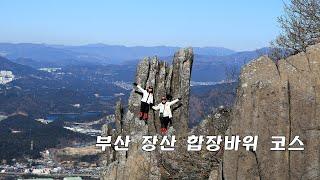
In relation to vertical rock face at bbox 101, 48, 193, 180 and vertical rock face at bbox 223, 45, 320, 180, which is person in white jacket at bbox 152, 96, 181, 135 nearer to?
vertical rock face at bbox 101, 48, 193, 180

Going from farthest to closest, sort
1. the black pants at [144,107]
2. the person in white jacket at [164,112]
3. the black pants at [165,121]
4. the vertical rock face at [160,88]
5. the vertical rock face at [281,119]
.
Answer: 1. the vertical rock face at [160,88]
2. the black pants at [144,107]
3. the black pants at [165,121]
4. the person in white jacket at [164,112]
5. the vertical rock face at [281,119]

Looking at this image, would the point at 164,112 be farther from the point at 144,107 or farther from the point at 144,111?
the point at 144,111

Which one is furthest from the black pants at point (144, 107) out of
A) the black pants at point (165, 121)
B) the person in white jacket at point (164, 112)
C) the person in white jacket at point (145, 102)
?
the black pants at point (165, 121)

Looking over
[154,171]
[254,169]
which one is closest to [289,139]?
[254,169]

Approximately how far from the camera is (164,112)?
2239cm

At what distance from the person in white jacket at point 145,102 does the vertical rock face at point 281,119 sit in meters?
9.52

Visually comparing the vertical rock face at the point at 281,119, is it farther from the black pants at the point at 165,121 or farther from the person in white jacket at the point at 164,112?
the black pants at the point at 165,121

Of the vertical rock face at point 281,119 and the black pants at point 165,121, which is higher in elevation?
the vertical rock face at point 281,119

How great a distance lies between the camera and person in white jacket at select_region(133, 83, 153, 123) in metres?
22.9

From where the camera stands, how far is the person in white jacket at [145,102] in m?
22.9

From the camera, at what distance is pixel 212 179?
49.3ft

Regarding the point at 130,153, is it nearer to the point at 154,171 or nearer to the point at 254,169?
the point at 154,171

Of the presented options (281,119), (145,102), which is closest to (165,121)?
(145,102)

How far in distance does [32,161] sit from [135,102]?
426ft
